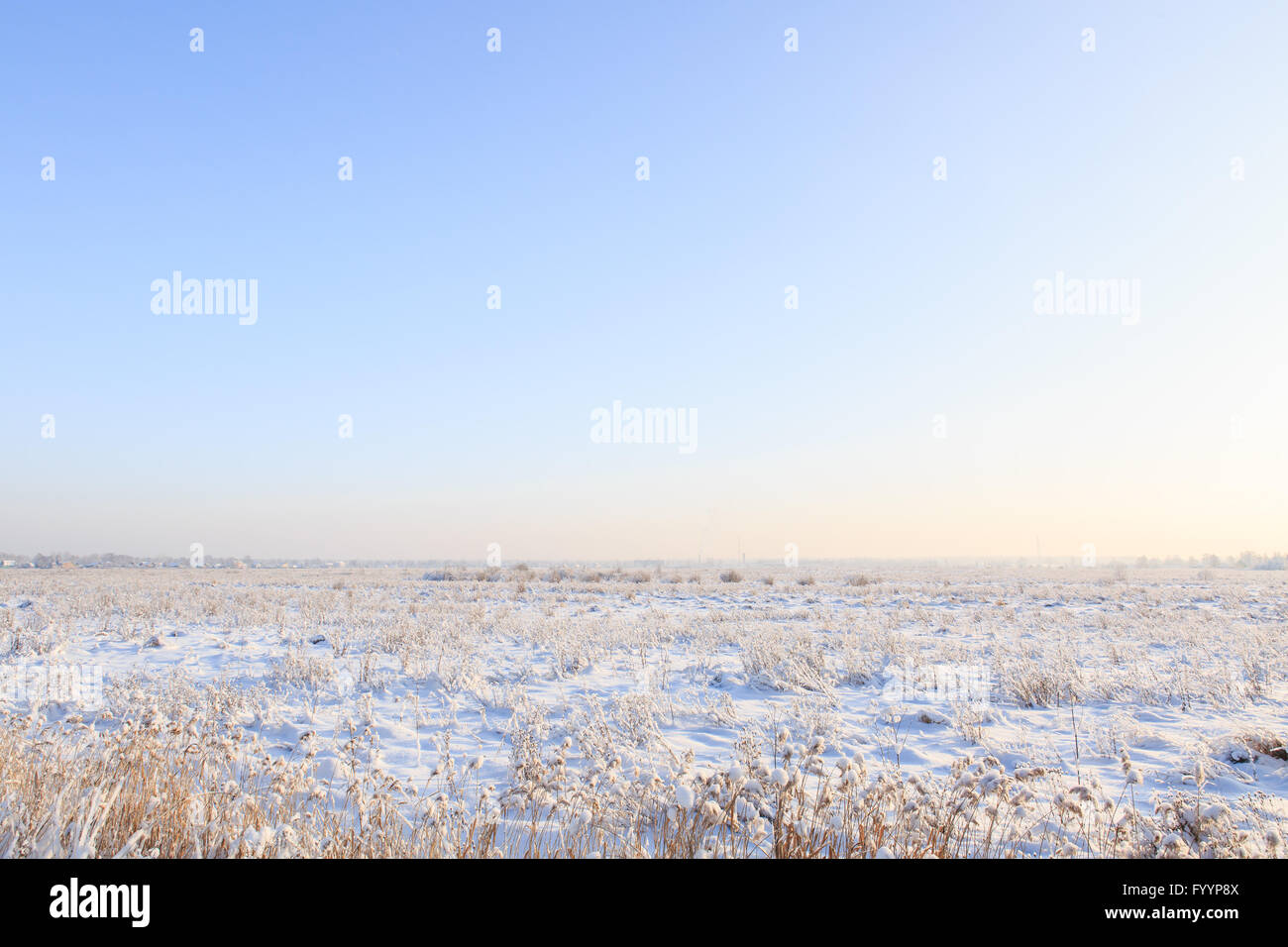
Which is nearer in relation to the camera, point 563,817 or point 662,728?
point 563,817

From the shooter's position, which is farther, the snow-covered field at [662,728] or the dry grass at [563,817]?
the snow-covered field at [662,728]

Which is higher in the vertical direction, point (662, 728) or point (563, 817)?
point (563, 817)

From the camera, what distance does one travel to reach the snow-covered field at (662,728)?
2.92 metres

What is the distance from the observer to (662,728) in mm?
6289

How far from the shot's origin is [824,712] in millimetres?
6609

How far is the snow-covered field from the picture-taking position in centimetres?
292

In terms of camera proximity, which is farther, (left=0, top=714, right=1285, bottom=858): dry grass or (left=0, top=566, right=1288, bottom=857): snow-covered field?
(left=0, top=566, right=1288, bottom=857): snow-covered field
